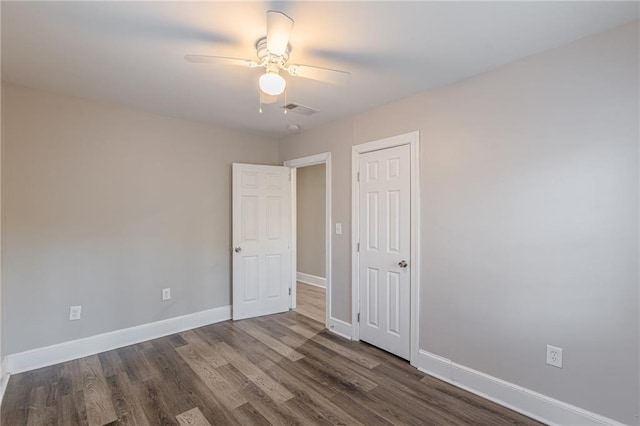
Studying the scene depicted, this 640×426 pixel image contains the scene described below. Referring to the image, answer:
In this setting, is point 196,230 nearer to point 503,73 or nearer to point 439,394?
point 439,394

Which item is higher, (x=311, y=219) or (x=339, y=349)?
(x=311, y=219)

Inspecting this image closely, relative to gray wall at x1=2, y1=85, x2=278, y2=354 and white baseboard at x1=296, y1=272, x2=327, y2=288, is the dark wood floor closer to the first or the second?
gray wall at x1=2, y1=85, x2=278, y2=354

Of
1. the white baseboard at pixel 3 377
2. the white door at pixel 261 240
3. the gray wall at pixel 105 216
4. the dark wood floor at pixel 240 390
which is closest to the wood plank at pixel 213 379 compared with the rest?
the dark wood floor at pixel 240 390

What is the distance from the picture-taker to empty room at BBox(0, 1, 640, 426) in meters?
1.74

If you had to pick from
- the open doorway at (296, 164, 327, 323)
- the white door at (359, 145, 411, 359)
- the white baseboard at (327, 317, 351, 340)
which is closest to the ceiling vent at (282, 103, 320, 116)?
the white door at (359, 145, 411, 359)

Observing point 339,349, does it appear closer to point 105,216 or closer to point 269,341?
point 269,341

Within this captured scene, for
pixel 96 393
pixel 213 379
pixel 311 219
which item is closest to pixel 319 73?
pixel 213 379

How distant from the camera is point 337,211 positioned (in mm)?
3490

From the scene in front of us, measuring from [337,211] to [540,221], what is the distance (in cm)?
197

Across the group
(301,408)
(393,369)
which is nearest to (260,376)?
(301,408)

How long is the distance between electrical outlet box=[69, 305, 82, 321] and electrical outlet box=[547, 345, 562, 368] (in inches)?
156

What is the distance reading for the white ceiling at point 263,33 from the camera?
1590 millimetres

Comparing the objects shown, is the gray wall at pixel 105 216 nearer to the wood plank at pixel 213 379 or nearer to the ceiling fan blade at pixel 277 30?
the wood plank at pixel 213 379

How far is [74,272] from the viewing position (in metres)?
2.80
